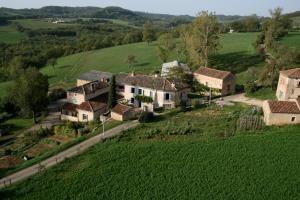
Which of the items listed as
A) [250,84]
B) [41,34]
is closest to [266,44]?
[250,84]

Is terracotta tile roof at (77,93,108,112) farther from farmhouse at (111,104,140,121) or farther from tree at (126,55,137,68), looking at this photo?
tree at (126,55,137,68)

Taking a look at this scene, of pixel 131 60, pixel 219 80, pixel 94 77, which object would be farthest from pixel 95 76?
pixel 131 60

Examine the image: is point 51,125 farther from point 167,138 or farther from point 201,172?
point 201,172

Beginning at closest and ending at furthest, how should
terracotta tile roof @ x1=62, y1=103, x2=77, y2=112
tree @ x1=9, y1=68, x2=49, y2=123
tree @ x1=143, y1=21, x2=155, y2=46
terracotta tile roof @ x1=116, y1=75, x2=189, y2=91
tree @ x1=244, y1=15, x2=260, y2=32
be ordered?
terracotta tile roof @ x1=116, y1=75, x2=189, y2=91
terracotta tile roof @ x1=62, y1=103, x2=77, y2=112
tree @ x1=9, y1=68, x2=49, y2=123
tree @ x1=143, y1=21, x2=155, y2=46
tree @ x1=244, y1=15, x2=260, y2=32

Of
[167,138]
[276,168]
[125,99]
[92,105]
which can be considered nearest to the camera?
[276,168]

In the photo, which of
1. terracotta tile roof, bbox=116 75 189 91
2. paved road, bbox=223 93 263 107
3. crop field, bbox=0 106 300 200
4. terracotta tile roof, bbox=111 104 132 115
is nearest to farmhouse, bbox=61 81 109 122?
terracotta tile roof, bbox=111 104 132 115

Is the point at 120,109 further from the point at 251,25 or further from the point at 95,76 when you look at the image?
the point at 251,25
